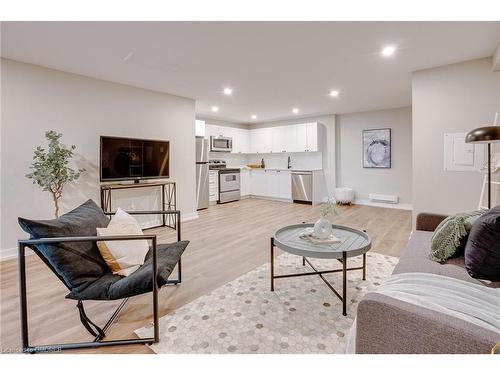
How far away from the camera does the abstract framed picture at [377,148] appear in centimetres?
634

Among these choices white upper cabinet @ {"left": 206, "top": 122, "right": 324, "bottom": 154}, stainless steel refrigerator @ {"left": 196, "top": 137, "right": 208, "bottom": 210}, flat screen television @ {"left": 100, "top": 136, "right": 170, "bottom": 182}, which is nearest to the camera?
flat screen television @ {"left": 100, "top": 136, "right": 170, "bottom": 182}

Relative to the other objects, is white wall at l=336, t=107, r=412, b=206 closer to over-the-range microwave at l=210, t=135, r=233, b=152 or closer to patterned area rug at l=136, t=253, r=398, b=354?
over-the-range microwave at l=210, t=135, r=233, b=152

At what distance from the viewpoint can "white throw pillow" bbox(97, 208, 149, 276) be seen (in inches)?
71.4

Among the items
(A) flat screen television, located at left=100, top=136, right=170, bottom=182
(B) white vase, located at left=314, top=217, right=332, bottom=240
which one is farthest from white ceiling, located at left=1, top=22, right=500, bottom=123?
(B) white vase, located at left=314, top=217, right=332, bottom=240

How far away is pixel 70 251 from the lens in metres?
1.63

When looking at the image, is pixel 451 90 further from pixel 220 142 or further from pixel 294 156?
pixel 220 142

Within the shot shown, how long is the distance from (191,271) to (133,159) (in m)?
2.38

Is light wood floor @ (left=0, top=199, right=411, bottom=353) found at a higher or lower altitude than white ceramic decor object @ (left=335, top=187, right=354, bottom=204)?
lower

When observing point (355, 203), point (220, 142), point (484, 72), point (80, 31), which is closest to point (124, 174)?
point (80, 31)

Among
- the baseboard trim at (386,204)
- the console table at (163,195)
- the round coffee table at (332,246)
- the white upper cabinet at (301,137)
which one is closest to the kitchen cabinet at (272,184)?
the white upper cabinet at (301,137)

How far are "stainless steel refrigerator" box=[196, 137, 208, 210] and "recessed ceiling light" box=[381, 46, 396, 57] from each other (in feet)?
13.0

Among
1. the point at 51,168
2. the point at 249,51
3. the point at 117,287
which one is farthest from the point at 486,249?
the point at 51,168

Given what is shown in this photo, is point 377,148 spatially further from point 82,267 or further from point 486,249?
point 82,267
